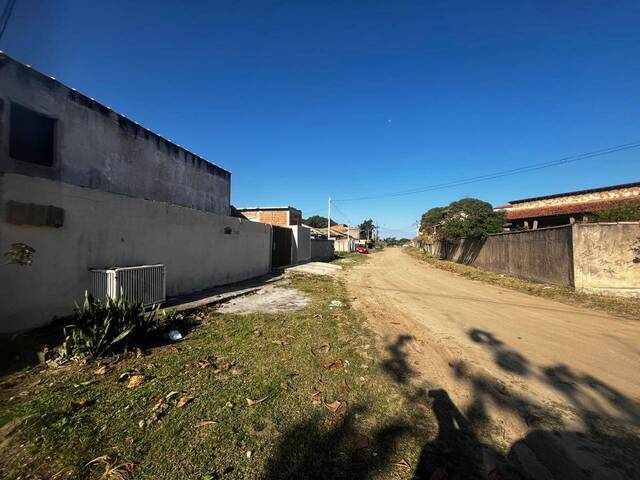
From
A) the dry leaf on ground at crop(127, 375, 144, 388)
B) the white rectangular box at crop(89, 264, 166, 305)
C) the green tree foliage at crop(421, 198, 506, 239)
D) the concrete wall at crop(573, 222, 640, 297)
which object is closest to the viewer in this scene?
the dry leaf on ground at crop(127, 375, 144, 388)

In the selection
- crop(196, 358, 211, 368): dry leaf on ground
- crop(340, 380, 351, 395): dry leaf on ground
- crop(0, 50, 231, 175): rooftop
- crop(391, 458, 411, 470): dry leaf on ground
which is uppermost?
crop(0, 50, 231, 175): rooftop

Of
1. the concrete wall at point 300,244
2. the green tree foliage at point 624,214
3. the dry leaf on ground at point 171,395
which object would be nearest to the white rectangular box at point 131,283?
the dry leaf on ground at point 171,395

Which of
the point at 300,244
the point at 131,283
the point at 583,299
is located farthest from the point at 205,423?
the point at 300,244

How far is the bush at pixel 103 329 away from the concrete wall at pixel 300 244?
51.9 feet

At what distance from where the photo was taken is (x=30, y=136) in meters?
7.24

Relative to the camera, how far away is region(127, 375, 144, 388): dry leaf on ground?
11.9 ft

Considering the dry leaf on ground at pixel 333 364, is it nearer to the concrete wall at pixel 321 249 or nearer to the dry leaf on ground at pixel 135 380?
the dry leaf on ground at pixel 135 380

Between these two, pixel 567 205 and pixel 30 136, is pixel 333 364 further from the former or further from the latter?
pixel 567 205

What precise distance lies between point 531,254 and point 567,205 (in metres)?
12.2

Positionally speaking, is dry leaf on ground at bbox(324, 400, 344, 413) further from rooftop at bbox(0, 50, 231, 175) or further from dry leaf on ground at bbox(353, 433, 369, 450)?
rooftop at bbox(0, 50, 231, 175)

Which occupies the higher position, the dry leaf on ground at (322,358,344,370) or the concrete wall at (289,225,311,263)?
the concrete wall at (289,225,311,263)

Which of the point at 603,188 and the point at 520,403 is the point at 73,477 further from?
the point at 603,188

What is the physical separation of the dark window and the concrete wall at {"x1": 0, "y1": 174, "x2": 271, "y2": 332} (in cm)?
260

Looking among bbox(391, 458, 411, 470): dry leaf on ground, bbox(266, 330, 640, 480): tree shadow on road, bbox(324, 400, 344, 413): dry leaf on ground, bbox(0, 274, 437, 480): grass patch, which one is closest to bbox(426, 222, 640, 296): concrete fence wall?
bbox(266, 330, 640, 480): tree shadow on road
